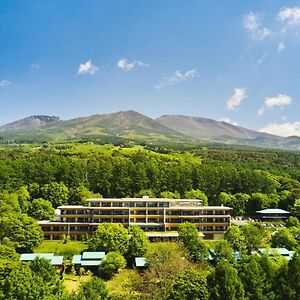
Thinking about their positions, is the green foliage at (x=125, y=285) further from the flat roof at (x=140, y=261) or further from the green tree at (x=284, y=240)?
the green tree at (x=284, y=240)

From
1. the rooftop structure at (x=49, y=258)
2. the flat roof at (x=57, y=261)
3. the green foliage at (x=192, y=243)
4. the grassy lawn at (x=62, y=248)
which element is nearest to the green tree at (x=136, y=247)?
the green foliage at (x=192, y=243)

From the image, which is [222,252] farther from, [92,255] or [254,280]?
[92,255]

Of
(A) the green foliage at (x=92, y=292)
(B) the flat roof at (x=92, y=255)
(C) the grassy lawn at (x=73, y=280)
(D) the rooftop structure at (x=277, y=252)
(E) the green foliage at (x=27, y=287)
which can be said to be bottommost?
(C) the grassy lawn at (x=73, y=280)

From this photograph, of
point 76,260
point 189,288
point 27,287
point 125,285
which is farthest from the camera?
point 76,260

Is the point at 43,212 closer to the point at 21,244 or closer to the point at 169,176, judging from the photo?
the point at 21,244

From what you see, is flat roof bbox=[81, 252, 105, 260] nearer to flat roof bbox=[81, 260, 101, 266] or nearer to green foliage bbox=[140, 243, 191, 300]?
flat roof bbox=[81, 260, 101, 266]

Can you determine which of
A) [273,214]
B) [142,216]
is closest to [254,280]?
[142,216]
